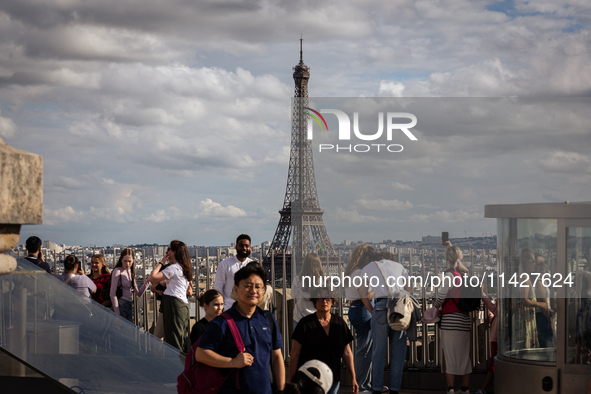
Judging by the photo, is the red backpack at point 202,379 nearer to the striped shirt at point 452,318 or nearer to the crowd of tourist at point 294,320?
the crowd of tourist at point 294,320

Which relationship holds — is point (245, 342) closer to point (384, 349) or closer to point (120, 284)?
point (384, 349)

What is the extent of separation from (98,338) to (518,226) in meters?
3.65

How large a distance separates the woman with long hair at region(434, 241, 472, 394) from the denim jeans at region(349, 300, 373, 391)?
0.72 m

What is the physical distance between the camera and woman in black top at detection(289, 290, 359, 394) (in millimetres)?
4652

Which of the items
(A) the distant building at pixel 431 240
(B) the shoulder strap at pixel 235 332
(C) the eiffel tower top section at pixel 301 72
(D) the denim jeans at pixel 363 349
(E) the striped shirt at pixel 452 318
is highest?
(C) the eiffel tower top section at pixel 301 72

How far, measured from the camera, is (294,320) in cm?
618

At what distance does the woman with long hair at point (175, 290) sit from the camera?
6.59 m

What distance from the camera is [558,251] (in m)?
5.32

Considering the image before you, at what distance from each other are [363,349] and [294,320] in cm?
77

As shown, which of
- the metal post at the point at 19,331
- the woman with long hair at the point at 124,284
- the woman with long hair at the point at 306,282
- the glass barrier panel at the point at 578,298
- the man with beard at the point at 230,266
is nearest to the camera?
the metal post at the point at 19,331

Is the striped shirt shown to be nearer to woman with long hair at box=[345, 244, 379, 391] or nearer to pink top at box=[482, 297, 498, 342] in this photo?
pink top at box=[482, 297, 498, 342]

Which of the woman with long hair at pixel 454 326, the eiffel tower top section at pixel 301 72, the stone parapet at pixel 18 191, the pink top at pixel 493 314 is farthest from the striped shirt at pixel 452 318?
the eiffel tower top section at pixel 301 72

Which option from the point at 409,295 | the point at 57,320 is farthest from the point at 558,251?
Result: the point at 57,320

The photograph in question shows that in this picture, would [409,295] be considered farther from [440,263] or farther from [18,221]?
[18,221]
